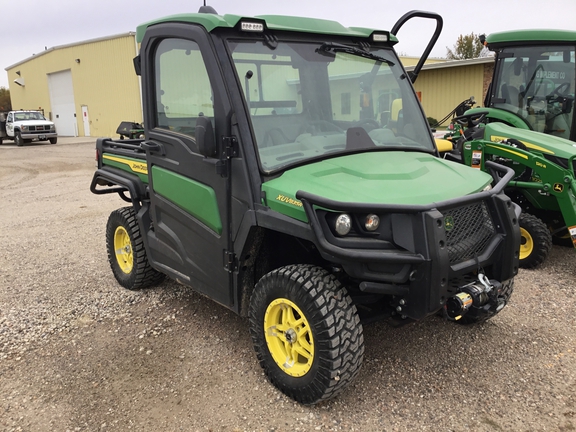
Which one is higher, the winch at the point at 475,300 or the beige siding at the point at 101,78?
the beige siding at the point at 101,78

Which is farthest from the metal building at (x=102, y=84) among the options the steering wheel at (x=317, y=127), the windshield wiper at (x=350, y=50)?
the steering wheel at (x=317, y=127)

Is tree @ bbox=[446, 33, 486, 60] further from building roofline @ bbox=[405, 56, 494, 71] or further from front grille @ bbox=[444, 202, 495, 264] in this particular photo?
front grille @ bbox=[444, 202, 495, 264]

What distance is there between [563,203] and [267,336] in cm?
356

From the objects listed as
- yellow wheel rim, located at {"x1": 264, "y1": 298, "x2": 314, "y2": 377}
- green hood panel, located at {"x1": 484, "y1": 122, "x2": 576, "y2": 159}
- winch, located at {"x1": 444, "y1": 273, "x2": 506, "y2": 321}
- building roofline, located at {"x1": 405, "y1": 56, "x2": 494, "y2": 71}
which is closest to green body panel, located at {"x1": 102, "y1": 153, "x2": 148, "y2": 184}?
yellow wheel rim, located at {"x1": 264, "y1": 298, "x2": 314, "y2": 377}

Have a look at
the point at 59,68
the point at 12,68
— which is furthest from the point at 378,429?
the point at 12,68

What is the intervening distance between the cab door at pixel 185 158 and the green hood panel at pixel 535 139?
12.4 feet

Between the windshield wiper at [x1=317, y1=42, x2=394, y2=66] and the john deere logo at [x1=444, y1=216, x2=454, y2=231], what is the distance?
4.81 ft

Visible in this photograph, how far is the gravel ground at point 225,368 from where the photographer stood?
297cm

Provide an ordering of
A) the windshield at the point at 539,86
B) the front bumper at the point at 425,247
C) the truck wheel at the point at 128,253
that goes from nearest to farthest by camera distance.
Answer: the front bumper at the point at 425,247 → the truck wheel at the point at 128,253 → the windshield at the point at 539,86

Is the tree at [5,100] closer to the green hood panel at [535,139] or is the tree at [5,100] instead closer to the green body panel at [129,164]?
the green body panel at [129,164]

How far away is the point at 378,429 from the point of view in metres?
2.86

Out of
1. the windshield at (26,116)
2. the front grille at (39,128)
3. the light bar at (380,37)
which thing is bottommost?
the front grille at (39,128)

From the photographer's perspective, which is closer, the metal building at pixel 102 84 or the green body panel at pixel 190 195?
the green body panel at pixel 190 195

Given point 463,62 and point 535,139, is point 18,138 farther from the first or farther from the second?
point 535,139
